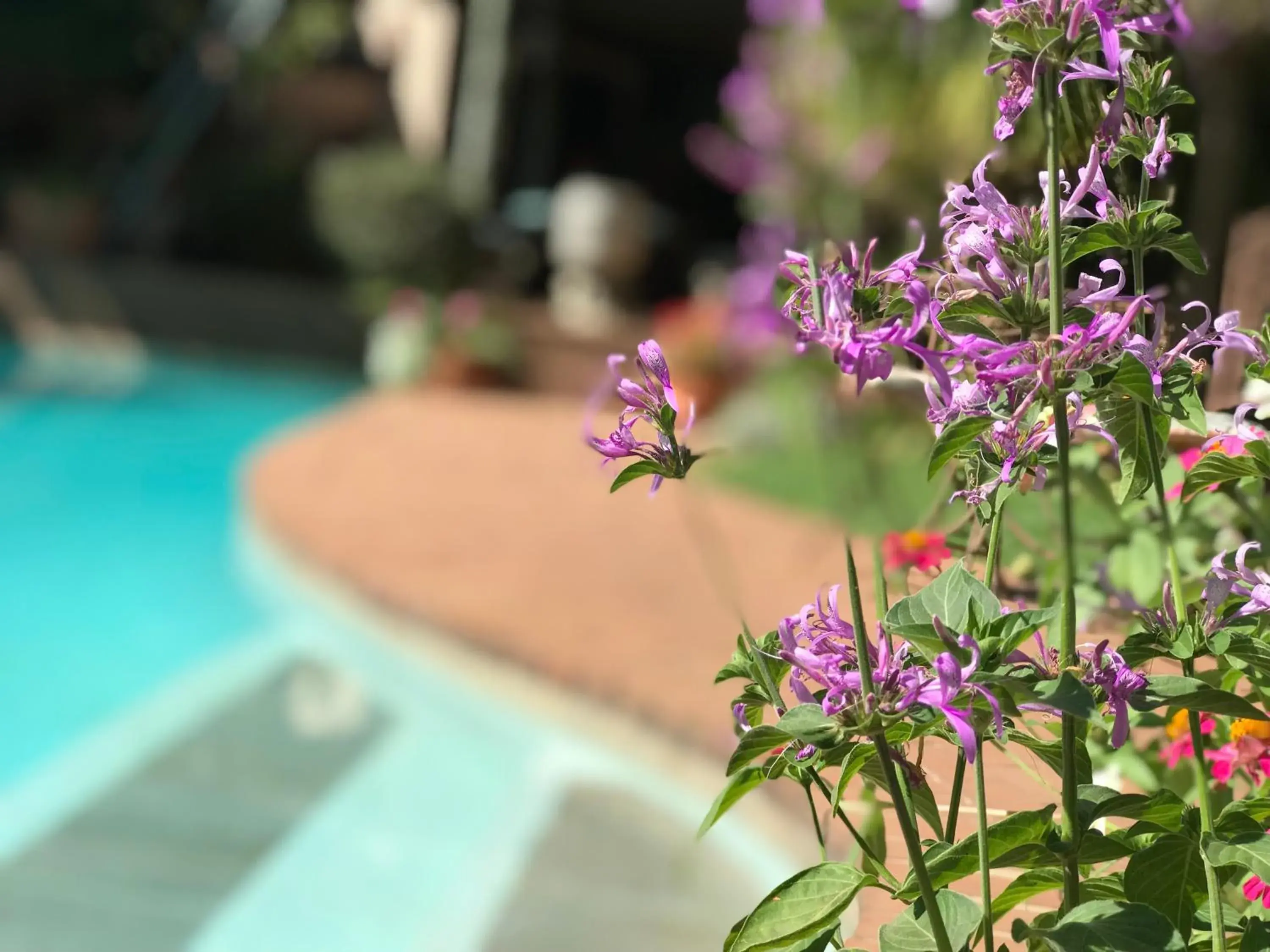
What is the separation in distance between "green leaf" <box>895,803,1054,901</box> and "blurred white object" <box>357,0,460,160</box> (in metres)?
10.4

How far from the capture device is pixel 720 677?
2.21ft

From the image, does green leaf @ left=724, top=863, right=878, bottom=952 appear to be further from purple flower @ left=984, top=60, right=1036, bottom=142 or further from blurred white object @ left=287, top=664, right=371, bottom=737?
blurred white object @ left=287, top=664, right=371, bottom=737

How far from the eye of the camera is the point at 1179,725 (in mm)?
955

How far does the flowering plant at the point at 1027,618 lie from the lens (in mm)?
585

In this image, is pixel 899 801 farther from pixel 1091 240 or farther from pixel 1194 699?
pixel 1091 240

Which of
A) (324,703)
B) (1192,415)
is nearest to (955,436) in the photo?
(1192,415)

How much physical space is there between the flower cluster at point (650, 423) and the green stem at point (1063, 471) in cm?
19

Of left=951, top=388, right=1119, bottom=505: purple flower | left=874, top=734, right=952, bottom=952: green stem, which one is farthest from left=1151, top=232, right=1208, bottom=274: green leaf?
left=874, top=734, right=952, bottom=952: green stem

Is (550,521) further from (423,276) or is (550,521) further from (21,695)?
(423,276)

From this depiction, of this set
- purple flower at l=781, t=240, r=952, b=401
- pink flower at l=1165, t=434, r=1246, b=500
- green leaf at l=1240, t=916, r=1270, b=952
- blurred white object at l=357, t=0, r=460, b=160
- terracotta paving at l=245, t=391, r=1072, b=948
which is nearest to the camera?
purple flower at l=781, t=240, r=952, b=401

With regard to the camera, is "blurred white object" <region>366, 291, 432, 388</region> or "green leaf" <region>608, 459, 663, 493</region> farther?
"blurred white object" <region>366, 291, 432, 388</region>

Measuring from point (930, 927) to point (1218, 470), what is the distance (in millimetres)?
324

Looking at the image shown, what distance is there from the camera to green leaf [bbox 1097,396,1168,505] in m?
0.67

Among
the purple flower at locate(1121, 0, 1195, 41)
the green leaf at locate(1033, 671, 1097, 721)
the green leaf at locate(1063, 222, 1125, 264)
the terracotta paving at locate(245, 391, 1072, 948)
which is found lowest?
the terracotta paving at locate(245, 391, 1072, 948)
